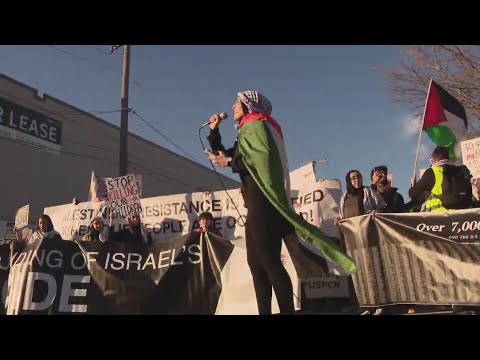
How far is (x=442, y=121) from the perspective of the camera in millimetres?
5660

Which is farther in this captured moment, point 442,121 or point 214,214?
point 214,214

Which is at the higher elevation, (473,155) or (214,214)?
(473,155)

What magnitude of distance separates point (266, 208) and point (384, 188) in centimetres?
253

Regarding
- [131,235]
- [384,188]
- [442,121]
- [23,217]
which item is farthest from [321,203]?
[23,217]

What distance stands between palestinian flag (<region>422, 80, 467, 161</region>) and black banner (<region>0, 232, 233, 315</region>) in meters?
2.66

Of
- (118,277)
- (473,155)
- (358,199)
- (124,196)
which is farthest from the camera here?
(124,196)

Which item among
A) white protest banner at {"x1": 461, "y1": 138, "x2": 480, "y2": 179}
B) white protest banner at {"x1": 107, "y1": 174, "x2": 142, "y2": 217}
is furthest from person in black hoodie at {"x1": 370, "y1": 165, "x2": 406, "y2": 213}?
white protest banner at {"x1": 107, "y1": 174, "x2": 142, "y2": 217}

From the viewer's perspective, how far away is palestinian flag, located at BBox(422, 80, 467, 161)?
5605 mm

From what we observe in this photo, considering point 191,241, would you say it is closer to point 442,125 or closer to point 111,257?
point 111,257

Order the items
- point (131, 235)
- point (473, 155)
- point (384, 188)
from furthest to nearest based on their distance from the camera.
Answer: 1. point (473, 155)
2. point (131, 235)
3. point (384, 188)

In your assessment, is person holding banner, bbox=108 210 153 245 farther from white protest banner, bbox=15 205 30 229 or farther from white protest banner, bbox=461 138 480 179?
white protest banner, bbox=461 138 480 179

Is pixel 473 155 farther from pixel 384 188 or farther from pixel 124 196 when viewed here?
pixel 124 196

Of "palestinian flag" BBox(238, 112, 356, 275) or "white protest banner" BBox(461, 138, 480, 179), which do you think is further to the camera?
"white protest banner" BBox(461, 138, 480, 179)
